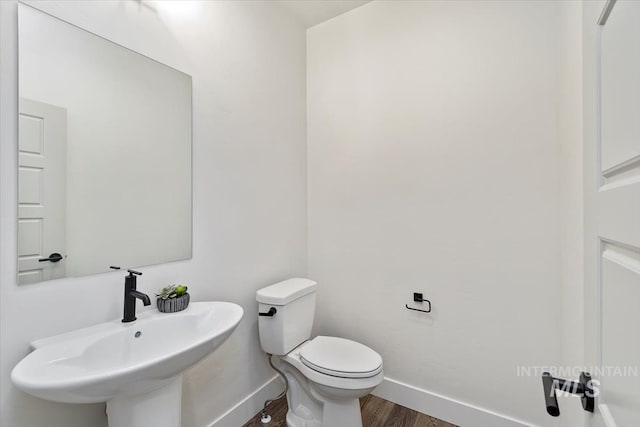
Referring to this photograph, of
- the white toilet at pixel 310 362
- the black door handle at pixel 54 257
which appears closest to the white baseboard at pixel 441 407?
the white toilet at pixel 310 362

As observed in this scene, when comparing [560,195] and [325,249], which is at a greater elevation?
[560,195]

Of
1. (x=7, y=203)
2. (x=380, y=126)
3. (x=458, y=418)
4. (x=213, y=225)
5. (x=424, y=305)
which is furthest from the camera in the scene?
(x=380, y=126)

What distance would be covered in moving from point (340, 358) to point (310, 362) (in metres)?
0.17

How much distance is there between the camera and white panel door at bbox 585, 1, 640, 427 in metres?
0.40

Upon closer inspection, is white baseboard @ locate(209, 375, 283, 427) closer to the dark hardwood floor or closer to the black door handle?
the dark hardwood floor

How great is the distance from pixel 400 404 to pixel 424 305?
68 cm

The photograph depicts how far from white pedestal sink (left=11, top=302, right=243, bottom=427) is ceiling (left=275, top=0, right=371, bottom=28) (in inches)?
79.4

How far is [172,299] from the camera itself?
1180 millimetres

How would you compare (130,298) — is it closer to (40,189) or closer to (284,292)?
(40,189)

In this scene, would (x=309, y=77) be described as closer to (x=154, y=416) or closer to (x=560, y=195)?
(x=560, y=195)

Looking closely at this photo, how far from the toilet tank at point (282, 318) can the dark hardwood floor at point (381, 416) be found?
44 cm

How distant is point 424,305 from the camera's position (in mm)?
1725

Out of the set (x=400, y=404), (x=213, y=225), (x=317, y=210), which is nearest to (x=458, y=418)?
(x=400, y=404)

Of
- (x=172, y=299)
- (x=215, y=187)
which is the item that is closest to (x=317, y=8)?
(x=215, y=187)
